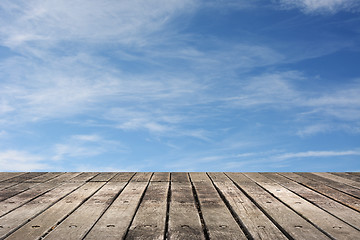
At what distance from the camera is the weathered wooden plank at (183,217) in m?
1.55

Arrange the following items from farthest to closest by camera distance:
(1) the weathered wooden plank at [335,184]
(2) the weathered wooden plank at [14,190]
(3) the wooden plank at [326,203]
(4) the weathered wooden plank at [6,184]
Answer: (4) the weathered wooden plank at [6,184] < (1) the weathered wooden plank at [335,184] < (2) the weathered wooden plank at [14,190] < (3) the wooden plank at [326,203]

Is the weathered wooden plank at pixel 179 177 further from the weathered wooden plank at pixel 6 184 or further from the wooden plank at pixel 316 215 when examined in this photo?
the weathered wooden plank at pixel 6 184

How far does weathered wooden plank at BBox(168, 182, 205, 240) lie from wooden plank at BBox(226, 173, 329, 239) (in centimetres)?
45

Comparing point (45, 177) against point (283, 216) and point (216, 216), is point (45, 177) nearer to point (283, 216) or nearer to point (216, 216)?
point (216, 216)

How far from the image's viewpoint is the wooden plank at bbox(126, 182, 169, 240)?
155 cm

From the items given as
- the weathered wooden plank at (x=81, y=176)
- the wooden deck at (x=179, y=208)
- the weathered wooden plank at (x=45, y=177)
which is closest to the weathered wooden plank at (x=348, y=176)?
the wooden deck at (x=179, y=208)

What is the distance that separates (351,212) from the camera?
2059 mm

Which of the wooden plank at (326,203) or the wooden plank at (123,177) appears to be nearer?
the wooden plank at (326,203)

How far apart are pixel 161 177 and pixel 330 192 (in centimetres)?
171

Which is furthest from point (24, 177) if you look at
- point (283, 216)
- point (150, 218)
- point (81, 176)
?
point (283, 216)

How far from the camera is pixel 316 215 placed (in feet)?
6.41

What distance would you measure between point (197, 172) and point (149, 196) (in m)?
1.51

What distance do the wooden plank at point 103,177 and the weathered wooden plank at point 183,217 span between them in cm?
109

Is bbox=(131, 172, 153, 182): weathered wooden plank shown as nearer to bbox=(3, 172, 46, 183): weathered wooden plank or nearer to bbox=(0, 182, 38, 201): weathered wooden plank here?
bbox=(0, 182, 38, 201): weathered wooden plank
